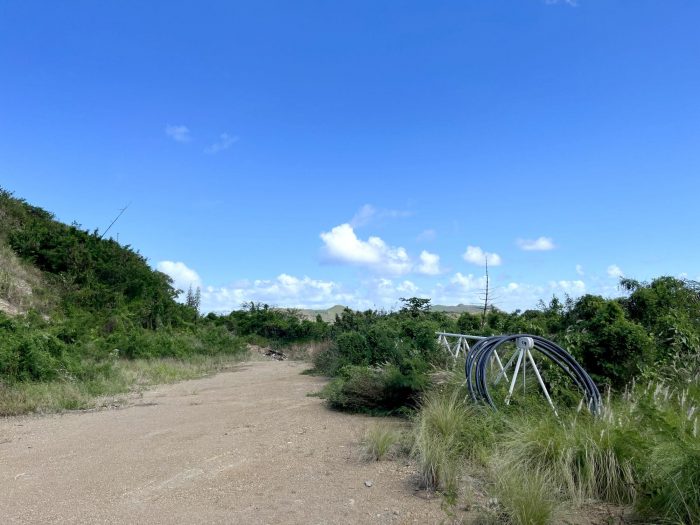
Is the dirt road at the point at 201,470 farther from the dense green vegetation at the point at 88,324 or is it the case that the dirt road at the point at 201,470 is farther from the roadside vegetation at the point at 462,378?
the dense green vegetation at the point at 88,324

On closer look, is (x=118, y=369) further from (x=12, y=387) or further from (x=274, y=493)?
(x=274, y=493)

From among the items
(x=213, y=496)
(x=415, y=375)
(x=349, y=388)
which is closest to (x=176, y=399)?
(x=349, y=388)

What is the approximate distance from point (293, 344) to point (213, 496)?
26.3 metres

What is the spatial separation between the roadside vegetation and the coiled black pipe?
26cm

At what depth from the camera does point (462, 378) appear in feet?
28.9

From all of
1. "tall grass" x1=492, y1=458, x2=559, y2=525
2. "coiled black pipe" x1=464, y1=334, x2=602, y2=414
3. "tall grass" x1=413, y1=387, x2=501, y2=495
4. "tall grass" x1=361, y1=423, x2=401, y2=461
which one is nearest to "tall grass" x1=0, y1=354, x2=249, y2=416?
"tall grass" x1=361, y1=423, x2=401, y2=461

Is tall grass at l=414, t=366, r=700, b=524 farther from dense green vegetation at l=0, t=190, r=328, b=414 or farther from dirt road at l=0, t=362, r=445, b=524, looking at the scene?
dense green vegetation at l=0, t=190, r=328, b=414

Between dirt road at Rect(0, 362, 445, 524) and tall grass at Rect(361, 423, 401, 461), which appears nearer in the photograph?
dirt road at Rect(0, 362, 445, 524)

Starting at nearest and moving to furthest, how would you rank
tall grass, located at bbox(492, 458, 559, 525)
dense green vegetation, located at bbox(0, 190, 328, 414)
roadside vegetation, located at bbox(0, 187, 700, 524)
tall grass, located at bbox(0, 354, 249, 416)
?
tall grass, located at bbox(492, 458, 559, 525) < roadside vegetation, located at bbox(0, 187, 700, 524) < tall grass, located at bbox(0, 354, 249, 416) < dense green vegetation, located at bbox(0, 190, 328, 414)

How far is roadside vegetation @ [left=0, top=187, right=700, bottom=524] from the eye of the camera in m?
4.53

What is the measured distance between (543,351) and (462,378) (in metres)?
1.57

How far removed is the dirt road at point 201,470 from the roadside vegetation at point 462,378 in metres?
0.59

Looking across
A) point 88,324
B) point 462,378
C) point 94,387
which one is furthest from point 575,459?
point 88,324

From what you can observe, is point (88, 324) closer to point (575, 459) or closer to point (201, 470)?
point (201, 470)
